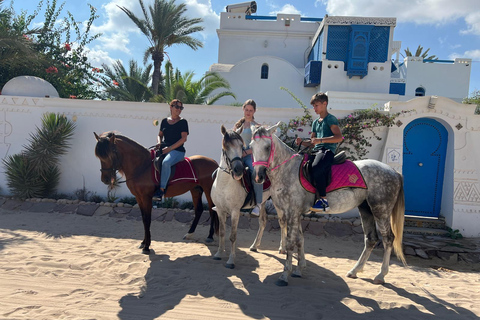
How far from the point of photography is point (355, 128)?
7.62 meters

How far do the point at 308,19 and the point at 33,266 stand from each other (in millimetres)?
19715

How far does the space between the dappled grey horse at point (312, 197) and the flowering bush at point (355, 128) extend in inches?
118

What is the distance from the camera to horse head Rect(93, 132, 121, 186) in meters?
4.99

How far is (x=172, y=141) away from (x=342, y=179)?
9.71ft

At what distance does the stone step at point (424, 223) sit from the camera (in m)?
7.50

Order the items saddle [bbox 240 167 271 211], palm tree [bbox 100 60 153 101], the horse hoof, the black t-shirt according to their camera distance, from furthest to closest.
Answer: palm tree [bbox 100 60 153 101] < the black t-shirt < saddle [bbox 240 167 271 211] < the horse hoof

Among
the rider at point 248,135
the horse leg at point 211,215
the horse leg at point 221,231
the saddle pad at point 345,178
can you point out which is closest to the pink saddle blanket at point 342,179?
the saddle pad at point 345,178

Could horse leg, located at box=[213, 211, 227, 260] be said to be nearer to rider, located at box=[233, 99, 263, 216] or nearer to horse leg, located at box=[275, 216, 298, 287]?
rider, located at box=[233, 99, 263, 216]

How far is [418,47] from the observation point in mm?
28906

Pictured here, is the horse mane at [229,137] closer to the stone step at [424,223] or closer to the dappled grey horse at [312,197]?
the dappled grey horse at [312,197]

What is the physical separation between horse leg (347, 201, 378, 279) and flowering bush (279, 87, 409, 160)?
114 inches

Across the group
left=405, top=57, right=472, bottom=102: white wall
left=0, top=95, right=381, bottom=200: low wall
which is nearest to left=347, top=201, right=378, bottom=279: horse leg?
left=0, top=95, right=381, bottom=200: low wall

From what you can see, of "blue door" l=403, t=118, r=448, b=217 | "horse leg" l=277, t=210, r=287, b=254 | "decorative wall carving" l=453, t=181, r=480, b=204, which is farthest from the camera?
"blue door" l=403, t=118, r=448, b=217

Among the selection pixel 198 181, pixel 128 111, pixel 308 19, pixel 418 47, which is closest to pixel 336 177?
pixel 198 181
